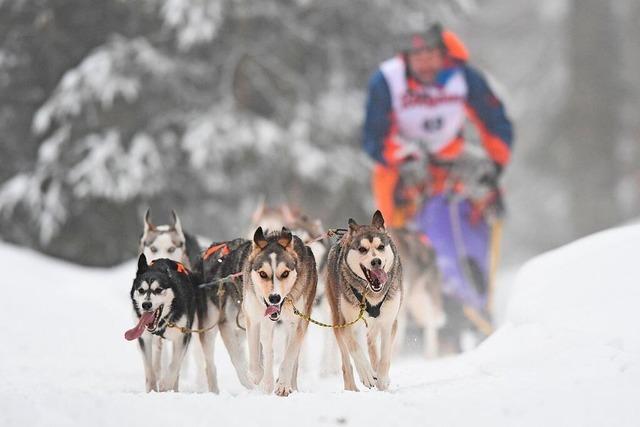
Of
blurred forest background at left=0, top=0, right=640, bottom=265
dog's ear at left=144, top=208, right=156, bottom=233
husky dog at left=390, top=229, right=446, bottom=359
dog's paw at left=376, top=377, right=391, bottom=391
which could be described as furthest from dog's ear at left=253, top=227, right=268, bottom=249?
blurred forest background at left=0, top=0, right=640, bottom=265

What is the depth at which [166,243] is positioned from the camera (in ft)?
19.5

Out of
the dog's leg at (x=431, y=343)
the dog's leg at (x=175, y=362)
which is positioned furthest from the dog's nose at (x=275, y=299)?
the dog's leg at (x=431, y=343)

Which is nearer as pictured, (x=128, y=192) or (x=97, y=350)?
(x=97, y=350)

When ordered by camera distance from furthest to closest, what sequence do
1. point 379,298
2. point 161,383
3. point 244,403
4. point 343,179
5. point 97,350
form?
point 343,179 → point 97,350 → point 161,383 → point 379,298 → point 244,403

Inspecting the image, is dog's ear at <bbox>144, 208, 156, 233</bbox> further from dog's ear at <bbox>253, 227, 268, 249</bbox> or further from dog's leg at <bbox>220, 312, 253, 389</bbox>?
dog's ear at <bbox>253, 227, 268, 249</bbox>

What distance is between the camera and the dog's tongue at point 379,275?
4.56 metres

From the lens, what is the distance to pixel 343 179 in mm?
14219

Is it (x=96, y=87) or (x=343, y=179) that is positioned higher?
(x=96, y=87)

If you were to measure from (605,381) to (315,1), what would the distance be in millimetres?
11049

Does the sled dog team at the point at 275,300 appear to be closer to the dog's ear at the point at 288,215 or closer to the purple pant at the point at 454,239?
the dog's ear at the point at 288,215

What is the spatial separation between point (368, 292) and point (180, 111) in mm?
9960

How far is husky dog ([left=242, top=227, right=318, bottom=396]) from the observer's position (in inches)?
179

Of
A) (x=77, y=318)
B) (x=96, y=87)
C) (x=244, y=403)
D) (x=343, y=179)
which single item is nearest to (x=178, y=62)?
(x=96, y=87)

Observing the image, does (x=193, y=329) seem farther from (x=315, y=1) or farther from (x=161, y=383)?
(x=315, y=1)
